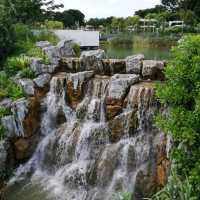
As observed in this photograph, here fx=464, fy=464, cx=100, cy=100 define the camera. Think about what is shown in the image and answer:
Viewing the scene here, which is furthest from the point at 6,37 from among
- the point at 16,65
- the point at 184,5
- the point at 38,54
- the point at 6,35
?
the point at 184,5

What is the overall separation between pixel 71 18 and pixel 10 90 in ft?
142

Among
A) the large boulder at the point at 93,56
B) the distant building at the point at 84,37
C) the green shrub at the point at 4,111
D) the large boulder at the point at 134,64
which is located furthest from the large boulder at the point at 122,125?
the distant building at the point at 84,37

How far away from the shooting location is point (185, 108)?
12305 millimetres

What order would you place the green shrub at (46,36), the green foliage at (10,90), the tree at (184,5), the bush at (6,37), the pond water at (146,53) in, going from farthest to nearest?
the tree at (184,5)
the pond water at (146,53)
the green shrub at (46,36)
the bush at (6,37)
the green foliage at (10,90)

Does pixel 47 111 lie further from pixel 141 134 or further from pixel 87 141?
pixel 141 134

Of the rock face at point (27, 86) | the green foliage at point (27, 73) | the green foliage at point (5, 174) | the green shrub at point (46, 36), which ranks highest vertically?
the green shrub at point (46, 36)

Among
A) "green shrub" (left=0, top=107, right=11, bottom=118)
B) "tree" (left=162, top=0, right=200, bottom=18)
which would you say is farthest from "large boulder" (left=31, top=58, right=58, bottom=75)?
"tree" (left=162, top=0, right=200, bottom=18)

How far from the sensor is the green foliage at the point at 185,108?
11.4 meters

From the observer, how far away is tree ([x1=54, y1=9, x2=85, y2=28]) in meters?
54.7

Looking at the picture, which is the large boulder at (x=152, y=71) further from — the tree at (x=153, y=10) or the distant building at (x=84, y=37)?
the tree at (x=153, y=10)

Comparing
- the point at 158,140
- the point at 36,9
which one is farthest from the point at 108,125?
the point at 36,9

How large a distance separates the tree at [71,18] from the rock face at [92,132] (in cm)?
3351

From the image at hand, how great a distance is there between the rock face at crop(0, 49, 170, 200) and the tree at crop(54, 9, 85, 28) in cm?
3351

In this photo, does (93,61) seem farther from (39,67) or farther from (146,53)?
(146,53)
